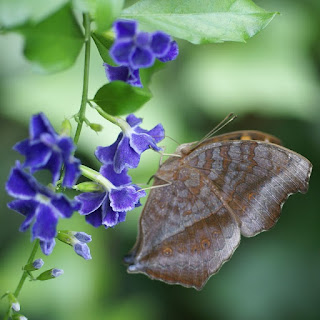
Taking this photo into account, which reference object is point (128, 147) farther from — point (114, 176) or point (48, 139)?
point (48, 139)

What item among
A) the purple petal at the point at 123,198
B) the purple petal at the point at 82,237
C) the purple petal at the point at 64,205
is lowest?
the purple petal at the point at 82,237

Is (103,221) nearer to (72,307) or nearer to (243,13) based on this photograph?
(243,13)

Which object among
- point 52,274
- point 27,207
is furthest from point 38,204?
point 52,274

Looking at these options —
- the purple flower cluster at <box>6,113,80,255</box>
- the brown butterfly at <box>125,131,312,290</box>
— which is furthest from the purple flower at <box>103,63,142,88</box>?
the brown butterfly at <box>125,131,312,290</box>

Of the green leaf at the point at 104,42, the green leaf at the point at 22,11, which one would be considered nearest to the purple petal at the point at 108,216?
the green leaf at the point at 104,42

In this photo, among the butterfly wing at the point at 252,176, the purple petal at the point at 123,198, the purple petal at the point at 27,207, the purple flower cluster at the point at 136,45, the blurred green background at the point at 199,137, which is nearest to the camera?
the purple flower cluster at the point at 136,45

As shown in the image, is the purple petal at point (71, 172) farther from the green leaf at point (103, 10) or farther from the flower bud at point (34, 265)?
the flower bud at point (34, 265)

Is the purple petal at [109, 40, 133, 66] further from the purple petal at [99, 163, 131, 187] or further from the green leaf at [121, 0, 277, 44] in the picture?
the purple petal at [99, 163, 131, 187]
